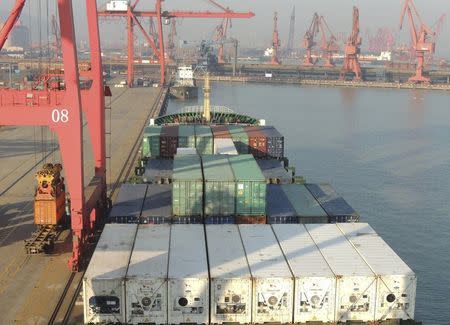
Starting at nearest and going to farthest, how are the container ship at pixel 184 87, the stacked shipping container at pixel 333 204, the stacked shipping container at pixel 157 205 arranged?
the stacked shipping container at pixel 157 205 → the stacked shipping container at pixel 333 204 → the container ship at pixel 184 87

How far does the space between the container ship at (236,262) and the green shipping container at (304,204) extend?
0.19 ft

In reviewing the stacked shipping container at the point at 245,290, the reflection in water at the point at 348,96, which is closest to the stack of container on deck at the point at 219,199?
the stacked shipping container at the point at 245,290

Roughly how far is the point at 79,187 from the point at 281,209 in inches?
319

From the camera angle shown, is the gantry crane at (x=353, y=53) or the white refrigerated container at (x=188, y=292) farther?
the gantry crane at (x=353, y=53)

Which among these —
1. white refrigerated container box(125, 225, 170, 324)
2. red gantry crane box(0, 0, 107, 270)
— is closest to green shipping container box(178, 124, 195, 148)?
red gantry crane box(0, 0, 107, 270)

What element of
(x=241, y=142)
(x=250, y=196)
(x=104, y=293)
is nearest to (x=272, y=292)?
(x=104, y=293)

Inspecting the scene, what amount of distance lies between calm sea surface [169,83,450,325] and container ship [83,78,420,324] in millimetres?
6356

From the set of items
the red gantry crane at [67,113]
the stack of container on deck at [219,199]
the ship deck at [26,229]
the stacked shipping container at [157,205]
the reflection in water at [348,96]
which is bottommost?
the reflection in water at [348,96]

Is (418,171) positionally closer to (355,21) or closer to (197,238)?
(197,238)

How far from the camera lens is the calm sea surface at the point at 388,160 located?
27.9 m

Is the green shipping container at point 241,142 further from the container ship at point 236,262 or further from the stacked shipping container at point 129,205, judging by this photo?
the container ship at point 236,262

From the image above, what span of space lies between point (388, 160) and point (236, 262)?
122 ft

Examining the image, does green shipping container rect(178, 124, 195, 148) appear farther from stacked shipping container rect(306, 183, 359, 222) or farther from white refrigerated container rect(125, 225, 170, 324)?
white refrigerated container rect(125, 225, 170, 324)

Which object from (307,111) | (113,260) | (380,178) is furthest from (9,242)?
(307,111)
